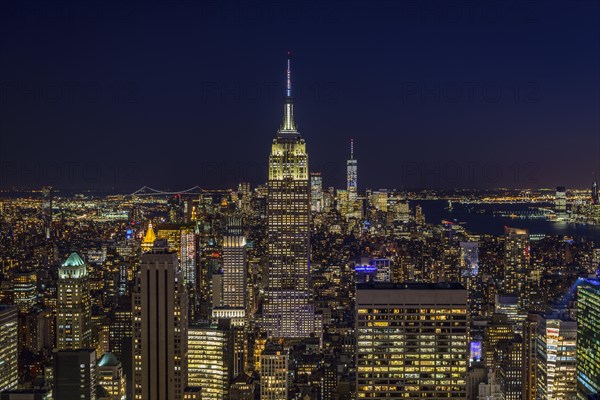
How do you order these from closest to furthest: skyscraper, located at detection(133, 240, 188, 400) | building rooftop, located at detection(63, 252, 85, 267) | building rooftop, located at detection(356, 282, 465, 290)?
building rooftop, located at detection(356, 282, 465, 290), skyscraper, located at detection(133, 240, 188, 400), building rooftop, located at detection(63, 252, 85, 267)

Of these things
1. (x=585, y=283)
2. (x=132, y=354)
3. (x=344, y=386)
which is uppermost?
(x=585, y=283)

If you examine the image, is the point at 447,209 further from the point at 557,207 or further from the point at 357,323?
the point at 357,323

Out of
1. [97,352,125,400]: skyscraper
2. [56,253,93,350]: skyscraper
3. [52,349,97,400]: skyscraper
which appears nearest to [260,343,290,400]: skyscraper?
[56,253,93,350]: skyscraper

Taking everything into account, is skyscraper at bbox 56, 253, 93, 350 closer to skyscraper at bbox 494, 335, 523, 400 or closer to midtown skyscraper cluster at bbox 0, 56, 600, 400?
midtown skyscraper cluster at bbox 0, 56, 600, 400

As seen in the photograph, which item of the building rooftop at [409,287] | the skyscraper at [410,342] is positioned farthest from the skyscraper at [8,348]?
the building rooftop at [409,287]

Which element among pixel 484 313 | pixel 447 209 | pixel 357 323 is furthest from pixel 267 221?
pixel 357 323

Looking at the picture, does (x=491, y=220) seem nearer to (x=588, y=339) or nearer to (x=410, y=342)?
(x=588, y=339)

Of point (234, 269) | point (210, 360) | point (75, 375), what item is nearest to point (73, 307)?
Answer: point (210, 360)
